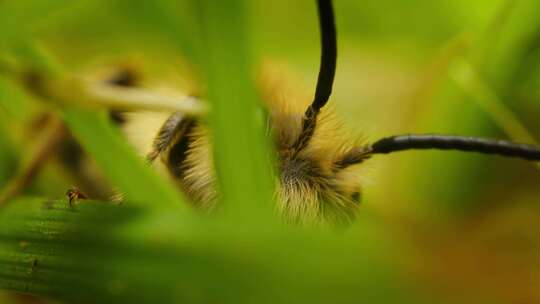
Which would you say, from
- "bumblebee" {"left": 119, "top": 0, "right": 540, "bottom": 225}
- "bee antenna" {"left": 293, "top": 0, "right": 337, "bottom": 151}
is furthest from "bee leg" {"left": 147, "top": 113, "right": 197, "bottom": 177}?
"bee antenna" {"left": 293, "top": 0, "right": 337, "bottom": 151}

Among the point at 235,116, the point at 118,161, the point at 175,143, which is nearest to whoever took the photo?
the point at 235,116

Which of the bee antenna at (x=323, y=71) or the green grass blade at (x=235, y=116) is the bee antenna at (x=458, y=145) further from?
the green grass blade at (x=235, y=116)

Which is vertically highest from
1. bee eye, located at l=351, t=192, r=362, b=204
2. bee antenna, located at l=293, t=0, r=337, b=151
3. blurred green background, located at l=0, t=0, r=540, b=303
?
blurred green background, located at l=0, t=0, r=540, b=303

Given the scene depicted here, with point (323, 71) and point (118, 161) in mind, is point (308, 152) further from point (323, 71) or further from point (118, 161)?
point (118, 161)

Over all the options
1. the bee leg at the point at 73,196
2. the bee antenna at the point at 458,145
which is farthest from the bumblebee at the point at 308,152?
the bee leg at the point at 73,196

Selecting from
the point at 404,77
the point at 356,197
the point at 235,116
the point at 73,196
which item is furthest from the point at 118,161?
the point at 404,77

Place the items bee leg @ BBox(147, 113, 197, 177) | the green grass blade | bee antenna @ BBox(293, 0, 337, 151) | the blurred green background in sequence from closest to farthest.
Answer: the green grass blade → bee antenna @ BBox(293, 0, 337, 151) → bee leg @ BBox(147, 113, 197, 177) → the blurred green background

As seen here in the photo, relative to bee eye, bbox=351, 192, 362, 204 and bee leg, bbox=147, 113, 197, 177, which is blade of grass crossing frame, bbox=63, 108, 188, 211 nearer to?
bee leg, bbox=147, 113, 197, 177

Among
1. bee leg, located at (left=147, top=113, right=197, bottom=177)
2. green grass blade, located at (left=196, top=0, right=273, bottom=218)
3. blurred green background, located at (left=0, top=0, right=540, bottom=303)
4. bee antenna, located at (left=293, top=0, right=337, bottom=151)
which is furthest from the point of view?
blurred green background, located at (left=0, top=0, right=540, bottom=303)
